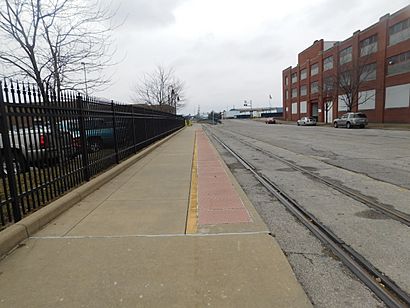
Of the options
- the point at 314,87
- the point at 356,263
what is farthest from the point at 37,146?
the point at 314,87

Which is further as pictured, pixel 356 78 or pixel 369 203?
pixel 356 78

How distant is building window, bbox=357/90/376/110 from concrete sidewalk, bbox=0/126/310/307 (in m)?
45.0

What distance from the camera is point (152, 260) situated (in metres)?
3.35

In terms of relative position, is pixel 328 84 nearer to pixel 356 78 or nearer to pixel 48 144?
pixel 356 78

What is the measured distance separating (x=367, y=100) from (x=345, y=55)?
10025 millimetres

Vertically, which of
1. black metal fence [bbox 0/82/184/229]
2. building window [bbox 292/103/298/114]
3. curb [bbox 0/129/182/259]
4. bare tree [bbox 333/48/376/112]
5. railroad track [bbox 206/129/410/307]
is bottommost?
railroad track [bbox 206/129/410/307]

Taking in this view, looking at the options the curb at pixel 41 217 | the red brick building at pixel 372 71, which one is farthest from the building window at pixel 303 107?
the curb at pixel 41 217

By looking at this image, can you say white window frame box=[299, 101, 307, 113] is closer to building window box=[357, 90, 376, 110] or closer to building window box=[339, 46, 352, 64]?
building window box=[339, 46, 352, 64]

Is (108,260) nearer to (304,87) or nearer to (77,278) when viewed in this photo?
(77,278)

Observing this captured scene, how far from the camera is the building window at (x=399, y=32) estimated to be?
36.3m

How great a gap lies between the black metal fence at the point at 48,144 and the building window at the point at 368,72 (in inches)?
1723

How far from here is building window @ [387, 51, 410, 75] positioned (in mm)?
36688

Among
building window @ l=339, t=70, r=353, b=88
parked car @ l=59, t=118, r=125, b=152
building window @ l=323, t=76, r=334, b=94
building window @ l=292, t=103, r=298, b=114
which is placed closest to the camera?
parked car @ l=59, t=118, r=125, b=152

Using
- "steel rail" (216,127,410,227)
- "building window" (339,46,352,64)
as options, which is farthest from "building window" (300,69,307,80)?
"steel rail" (216,127,410,227)
